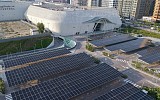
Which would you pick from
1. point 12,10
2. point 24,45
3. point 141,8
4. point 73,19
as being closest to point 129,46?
point 73,19

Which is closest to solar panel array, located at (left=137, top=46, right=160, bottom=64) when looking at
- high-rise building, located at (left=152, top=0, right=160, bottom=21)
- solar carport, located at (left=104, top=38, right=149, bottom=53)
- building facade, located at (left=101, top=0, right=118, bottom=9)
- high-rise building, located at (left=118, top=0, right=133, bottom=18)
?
solar carport, located at (left=104, top=38, right=149, bottom=53)

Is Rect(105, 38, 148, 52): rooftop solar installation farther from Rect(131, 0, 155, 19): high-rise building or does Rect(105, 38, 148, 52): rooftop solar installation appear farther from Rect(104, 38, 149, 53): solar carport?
Rect(131, 0, 155, 19): high-rise building

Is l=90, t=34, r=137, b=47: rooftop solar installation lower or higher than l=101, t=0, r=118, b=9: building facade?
lower

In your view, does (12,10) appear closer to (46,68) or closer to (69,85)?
(46,68)

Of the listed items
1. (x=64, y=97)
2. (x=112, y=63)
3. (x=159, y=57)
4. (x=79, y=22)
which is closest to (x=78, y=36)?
(x=79, y=22)

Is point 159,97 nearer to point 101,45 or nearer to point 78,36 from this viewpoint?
point 101,45

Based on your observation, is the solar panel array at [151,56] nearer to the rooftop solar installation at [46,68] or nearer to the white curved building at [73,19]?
the rooftop solar installation at [46,68]
